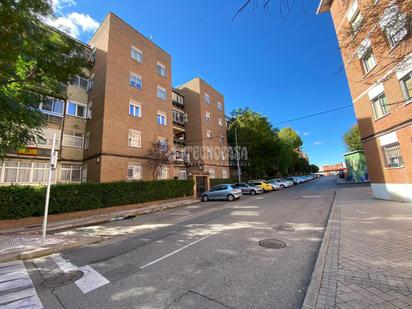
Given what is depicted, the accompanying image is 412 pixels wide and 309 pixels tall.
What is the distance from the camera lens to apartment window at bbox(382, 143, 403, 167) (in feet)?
37.1

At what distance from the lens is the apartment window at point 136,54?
812 inches

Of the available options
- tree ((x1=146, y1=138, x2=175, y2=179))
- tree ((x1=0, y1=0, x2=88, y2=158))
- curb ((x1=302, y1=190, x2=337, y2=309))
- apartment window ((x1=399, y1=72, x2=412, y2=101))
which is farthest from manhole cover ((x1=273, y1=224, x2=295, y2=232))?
tree ((x1=146, y1=138, x2=175, y2=179))

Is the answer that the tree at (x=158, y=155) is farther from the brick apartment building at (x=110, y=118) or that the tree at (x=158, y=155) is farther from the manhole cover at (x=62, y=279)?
the manhole cover at (x=62, y=279)

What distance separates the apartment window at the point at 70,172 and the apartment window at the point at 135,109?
7.11 metres

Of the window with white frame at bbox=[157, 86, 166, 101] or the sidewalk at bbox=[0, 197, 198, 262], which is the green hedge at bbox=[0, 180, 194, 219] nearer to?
the sidewalk at bbox=[0, 197, 198, 262]

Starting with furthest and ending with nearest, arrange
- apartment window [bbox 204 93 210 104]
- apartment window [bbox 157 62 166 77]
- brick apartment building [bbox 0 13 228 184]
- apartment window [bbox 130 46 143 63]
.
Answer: apartment window [bbox 204 93 210 104]
apartment window [bbox 157 62 166 77]
apartment window [bbox 130 46 143 63]
brick apartment building [bbox 0 13 228 184]

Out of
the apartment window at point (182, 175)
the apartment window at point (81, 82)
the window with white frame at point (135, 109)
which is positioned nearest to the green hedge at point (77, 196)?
the apartment window at point (182, 175)

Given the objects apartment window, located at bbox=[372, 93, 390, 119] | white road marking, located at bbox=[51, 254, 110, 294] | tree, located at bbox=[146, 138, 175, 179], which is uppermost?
apartment window, located at bbox=[372, 93, 390, 119]

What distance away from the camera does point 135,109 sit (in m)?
19.9

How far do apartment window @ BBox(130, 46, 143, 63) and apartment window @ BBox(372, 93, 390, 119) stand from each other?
70.8ft

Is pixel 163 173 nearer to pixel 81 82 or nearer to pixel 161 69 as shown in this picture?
pixel 81 82

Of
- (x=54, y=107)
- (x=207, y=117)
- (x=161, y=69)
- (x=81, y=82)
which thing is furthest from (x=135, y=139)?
(x=207, y=117)

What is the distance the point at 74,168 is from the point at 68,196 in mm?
6085

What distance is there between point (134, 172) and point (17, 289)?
1487cm
